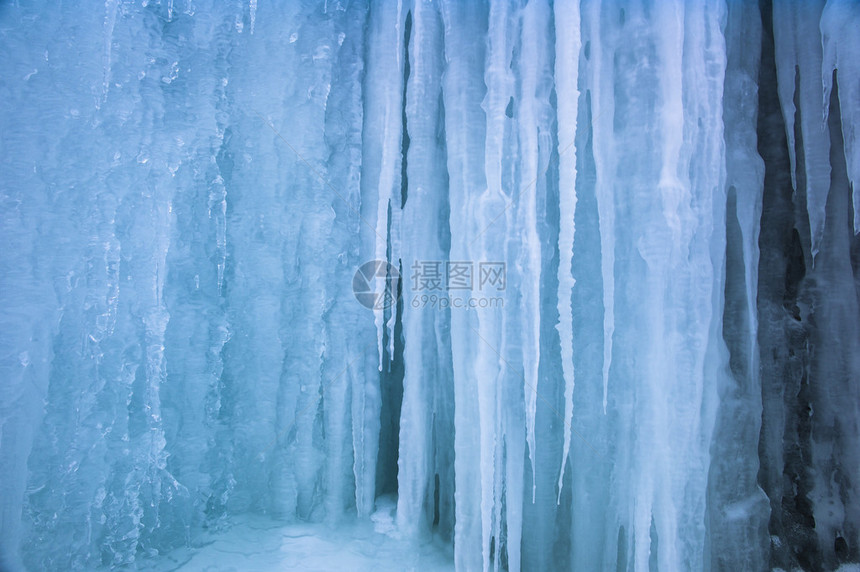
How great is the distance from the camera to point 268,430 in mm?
3010

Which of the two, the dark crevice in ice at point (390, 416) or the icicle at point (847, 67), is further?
the dark crevice in ice at point (390, 416)

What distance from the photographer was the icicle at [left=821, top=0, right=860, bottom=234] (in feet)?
7.09

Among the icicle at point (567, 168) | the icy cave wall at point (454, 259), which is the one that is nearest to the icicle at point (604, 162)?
the icy cave wall at point (454, 259)

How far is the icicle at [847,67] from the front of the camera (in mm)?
2162

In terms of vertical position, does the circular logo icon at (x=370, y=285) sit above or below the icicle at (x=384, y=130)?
below

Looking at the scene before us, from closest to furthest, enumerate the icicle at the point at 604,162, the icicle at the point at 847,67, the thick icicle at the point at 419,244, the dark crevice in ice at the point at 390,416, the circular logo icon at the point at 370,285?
the icicle at the point at 847,67
the icicle at the point at 604,162
the thick icicle at the point at 419,244
the circular logo icon at the point at 370,285
the dark crevice in ice at the point at 390,416

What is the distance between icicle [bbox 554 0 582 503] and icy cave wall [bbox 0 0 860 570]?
0.04 ft

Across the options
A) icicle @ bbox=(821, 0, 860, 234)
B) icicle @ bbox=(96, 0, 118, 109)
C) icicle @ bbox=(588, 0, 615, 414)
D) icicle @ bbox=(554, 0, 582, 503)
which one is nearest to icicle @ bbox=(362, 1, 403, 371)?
icicle @ bbox=(554, 0, 582, 503)

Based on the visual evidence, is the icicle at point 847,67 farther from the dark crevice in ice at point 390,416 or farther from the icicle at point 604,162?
the dark crevice in ice at point 390,416

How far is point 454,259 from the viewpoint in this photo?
2.49 metres

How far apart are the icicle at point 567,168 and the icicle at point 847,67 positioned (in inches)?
41.2

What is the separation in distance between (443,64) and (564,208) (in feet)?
3.43

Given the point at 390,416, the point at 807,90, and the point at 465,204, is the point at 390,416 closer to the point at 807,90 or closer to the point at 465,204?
the point at 465,204

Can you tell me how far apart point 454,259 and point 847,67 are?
72.5 inches
